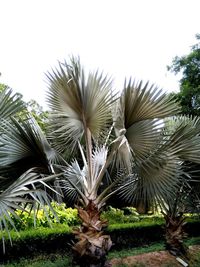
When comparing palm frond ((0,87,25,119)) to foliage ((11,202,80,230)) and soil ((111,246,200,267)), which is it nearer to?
foliage ((11,202,80,230))

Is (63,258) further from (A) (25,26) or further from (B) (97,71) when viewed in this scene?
(A) (25,26)

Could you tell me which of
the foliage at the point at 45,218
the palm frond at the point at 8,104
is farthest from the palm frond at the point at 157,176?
the palm frond at the point at 8,104

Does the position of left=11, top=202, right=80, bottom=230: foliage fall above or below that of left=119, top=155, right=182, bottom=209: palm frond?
below

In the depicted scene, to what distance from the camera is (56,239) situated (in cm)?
652

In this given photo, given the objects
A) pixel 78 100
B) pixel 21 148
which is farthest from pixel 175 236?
pixel 21 148

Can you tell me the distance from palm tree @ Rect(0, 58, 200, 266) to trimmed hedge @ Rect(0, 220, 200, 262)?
32.5 inches

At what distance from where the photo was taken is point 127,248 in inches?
321

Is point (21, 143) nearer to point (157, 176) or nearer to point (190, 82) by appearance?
point (157, 176)

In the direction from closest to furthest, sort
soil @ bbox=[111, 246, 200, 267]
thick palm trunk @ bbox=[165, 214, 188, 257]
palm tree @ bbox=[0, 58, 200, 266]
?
palm tree @ bbox=[0, 58, 200, 266], soil @ bbox=[111, 246, 200, 267], thick palm trunk @ bbox=[165, 214, 188, 257]

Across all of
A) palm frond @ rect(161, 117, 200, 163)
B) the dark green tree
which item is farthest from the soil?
the dark green tree

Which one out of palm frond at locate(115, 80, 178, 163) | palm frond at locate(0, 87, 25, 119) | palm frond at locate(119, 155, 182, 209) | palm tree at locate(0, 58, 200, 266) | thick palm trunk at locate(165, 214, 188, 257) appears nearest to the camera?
palm frond at locate(0, 87, 25, 119)

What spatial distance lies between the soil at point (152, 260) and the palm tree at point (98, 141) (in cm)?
152

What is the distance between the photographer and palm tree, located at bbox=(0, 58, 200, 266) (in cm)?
516

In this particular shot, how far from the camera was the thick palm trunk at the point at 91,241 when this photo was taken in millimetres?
5086
